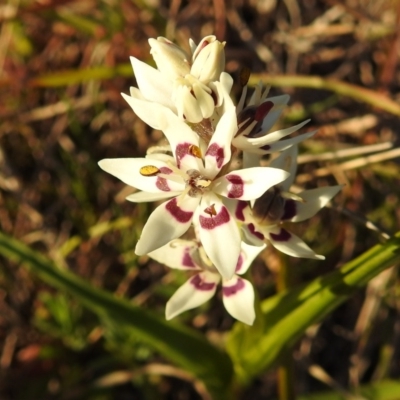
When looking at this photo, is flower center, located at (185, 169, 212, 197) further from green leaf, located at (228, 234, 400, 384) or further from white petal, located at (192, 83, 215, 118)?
green leaf, located at (228, 234, 400, 384)

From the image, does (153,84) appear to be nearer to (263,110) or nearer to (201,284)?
(263,110)

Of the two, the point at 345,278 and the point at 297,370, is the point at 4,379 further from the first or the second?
the point at 345,278

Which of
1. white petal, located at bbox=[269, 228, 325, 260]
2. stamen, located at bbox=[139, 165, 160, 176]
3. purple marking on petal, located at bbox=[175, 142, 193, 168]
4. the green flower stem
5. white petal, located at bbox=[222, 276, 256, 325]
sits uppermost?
purple marking on petal, located at bbox=[175, 142, 193, 168]

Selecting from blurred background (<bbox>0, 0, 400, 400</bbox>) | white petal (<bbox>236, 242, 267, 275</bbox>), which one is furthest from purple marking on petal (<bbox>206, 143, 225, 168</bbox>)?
blurred background (<bbox>0, 0, 400, 400</bbox>)

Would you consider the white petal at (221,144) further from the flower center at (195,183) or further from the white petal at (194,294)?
the white petal at (194,294)

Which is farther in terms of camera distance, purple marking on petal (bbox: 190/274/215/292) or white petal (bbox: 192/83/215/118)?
purple marking on petal (bbox: 190/274/215/292)
